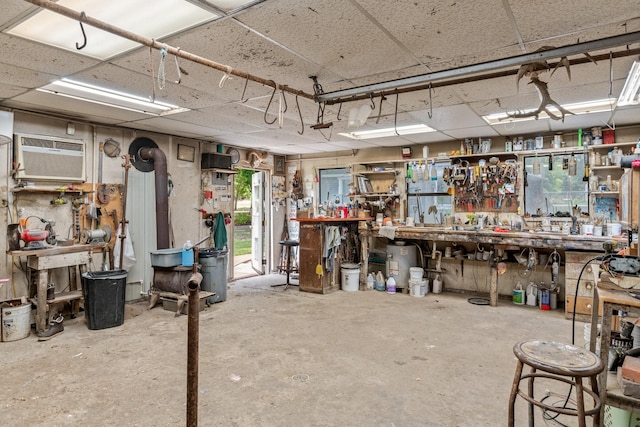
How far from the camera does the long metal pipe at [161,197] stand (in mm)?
5016

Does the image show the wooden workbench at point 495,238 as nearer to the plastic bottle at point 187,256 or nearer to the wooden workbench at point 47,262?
the plastic bottle at point 187,256

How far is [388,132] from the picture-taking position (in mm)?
5348

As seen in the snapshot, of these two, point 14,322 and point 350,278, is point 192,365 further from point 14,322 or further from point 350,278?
point 350,278

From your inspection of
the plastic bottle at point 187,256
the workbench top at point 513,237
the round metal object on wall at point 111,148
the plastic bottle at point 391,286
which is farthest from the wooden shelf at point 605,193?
the round metal object on wall at point 111,148

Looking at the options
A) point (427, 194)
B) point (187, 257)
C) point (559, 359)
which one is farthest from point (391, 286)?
point (559, 359)

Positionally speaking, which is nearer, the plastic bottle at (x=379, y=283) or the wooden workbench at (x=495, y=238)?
the wooden workbench at (x=495, y=238)

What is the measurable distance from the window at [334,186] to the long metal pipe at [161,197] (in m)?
3.13

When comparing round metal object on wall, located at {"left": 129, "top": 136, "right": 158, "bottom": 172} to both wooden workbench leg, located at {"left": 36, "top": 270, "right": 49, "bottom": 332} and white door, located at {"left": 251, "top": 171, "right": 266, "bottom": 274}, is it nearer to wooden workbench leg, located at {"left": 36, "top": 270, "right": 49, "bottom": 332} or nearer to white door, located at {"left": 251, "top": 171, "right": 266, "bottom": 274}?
wooden workbench leg, located at {"left": 36, "top": 270, "right": 49, "bottom": 332}

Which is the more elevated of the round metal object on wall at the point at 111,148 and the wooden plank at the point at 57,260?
the round metal object on wall at the point at 111,148

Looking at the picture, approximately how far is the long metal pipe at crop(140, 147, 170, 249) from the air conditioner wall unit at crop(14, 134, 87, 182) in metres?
0.82

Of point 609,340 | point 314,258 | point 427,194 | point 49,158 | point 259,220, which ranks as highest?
point 49,158

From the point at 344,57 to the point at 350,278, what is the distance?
3865mm

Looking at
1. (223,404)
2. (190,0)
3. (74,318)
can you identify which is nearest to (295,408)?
(223,404)

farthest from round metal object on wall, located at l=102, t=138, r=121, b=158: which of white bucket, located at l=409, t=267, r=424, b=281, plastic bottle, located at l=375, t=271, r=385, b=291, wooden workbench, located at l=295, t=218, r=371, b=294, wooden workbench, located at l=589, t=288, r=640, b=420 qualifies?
wooden workbench, located at l=589, t=288, r=640, b=420
